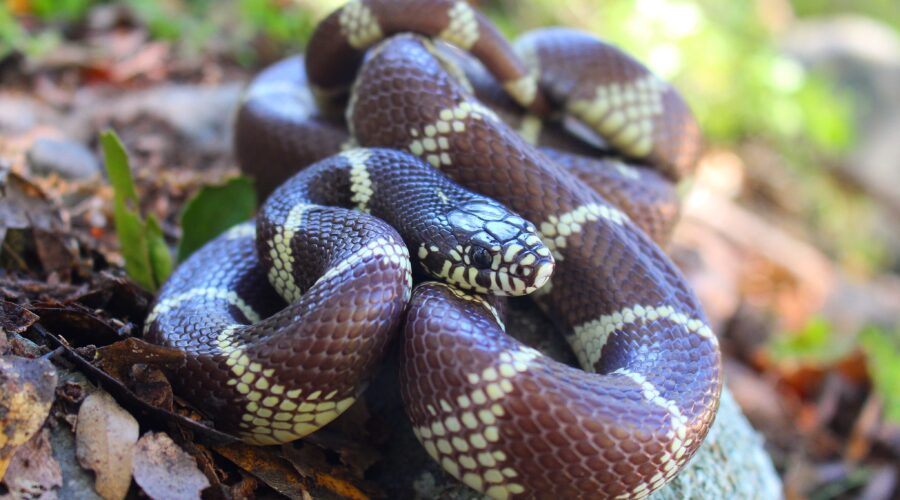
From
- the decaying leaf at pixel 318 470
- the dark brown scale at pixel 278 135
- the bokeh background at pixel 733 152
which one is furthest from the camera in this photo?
the bokeh background at pixel 733 152

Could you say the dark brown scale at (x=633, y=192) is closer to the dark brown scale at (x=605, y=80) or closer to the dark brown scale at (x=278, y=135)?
the dark brown scale at (x=605, y=80)

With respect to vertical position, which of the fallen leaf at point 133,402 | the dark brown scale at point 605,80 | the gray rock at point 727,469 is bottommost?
the gray rock at point 727,469

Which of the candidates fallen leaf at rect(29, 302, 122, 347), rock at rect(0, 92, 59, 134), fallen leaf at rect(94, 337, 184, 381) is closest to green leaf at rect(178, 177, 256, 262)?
fallen leaf at rect(29, 302, 122, 347)

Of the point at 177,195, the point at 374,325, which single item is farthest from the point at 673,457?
the point at 177,195

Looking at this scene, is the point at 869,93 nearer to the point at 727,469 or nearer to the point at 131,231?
the point at 727,469

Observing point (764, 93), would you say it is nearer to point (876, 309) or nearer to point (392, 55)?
point (876, 309)

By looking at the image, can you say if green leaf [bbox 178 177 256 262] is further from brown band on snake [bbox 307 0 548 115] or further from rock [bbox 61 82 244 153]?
rock [bbox 61 82 244 153]

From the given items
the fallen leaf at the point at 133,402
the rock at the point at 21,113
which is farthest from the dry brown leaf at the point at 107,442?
the rock at the point at 21,113

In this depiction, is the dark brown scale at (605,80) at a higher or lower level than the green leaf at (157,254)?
higher
